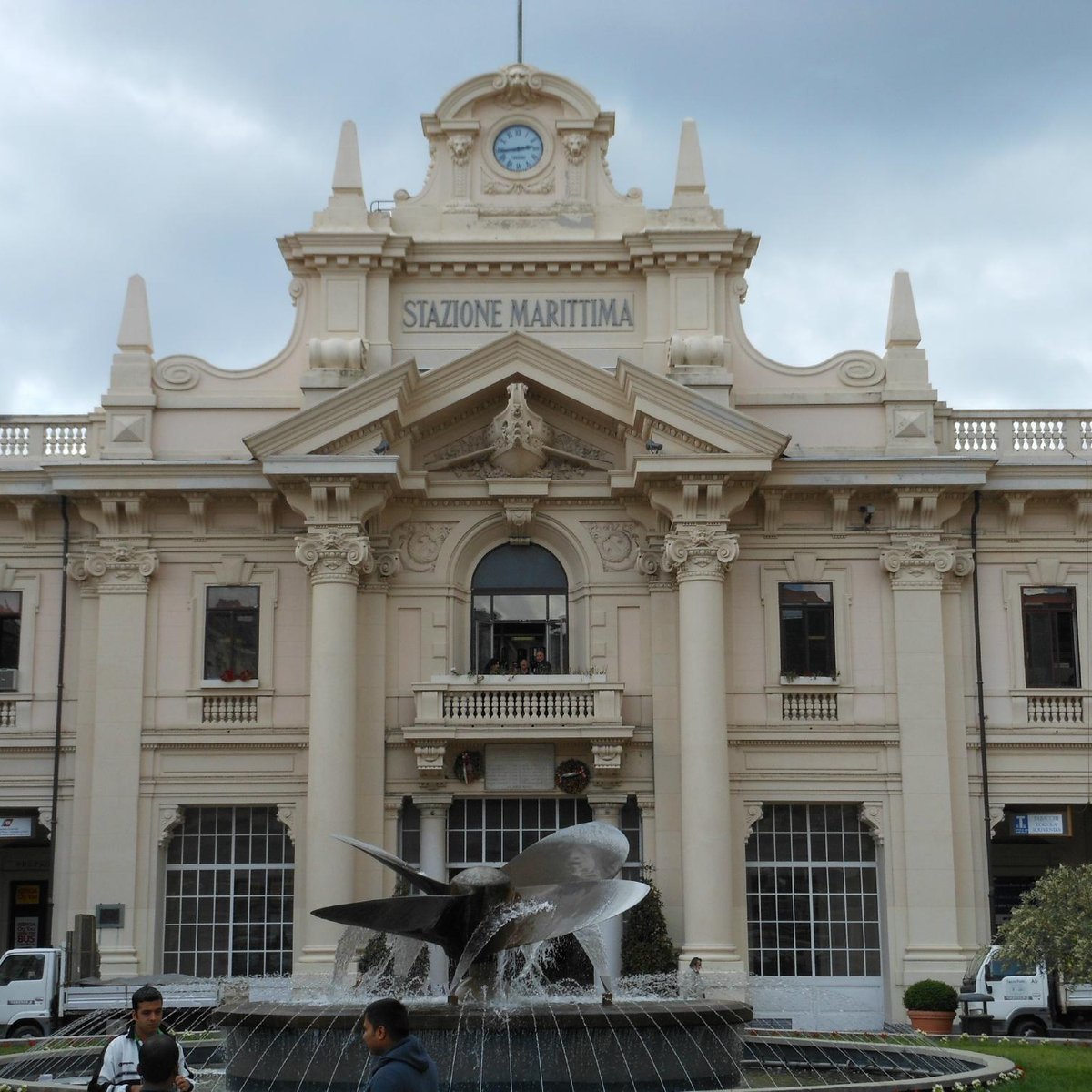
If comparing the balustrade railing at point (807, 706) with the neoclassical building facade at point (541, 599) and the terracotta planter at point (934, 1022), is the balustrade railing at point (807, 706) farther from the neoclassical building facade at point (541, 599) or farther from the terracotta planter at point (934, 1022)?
the terracotta planter at point (934, 1022)

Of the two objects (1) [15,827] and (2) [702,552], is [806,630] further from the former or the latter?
(1) [15,827]

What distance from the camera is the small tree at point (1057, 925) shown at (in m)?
27.6

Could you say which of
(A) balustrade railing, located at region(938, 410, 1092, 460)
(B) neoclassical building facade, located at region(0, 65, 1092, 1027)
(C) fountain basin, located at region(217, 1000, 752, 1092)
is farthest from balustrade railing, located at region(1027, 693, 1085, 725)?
(C) fountain basin, located at region(217, 1000, 752, 1092)

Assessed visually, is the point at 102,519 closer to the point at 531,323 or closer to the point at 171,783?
the point at 171,783

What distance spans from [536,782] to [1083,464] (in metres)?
13.0

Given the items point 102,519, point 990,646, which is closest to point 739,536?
point 990,646

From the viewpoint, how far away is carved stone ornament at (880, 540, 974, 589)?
35.5 meters

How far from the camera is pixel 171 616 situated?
35688 millimetres

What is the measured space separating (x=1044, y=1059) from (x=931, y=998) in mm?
8587

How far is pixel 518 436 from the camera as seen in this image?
35094mm

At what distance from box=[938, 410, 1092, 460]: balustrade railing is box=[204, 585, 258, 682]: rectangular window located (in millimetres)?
14833

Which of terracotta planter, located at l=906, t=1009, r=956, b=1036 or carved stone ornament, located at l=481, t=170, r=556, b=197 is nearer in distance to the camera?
terracotta planter, located at l=906, t=1009, r=956, b=1036

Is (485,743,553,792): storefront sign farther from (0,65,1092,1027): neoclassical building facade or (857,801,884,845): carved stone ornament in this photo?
(857,801,884,845): carved stone ornament

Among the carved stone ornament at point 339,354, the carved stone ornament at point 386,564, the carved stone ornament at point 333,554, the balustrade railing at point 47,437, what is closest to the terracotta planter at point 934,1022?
the carved stone ornament at point 386,564
